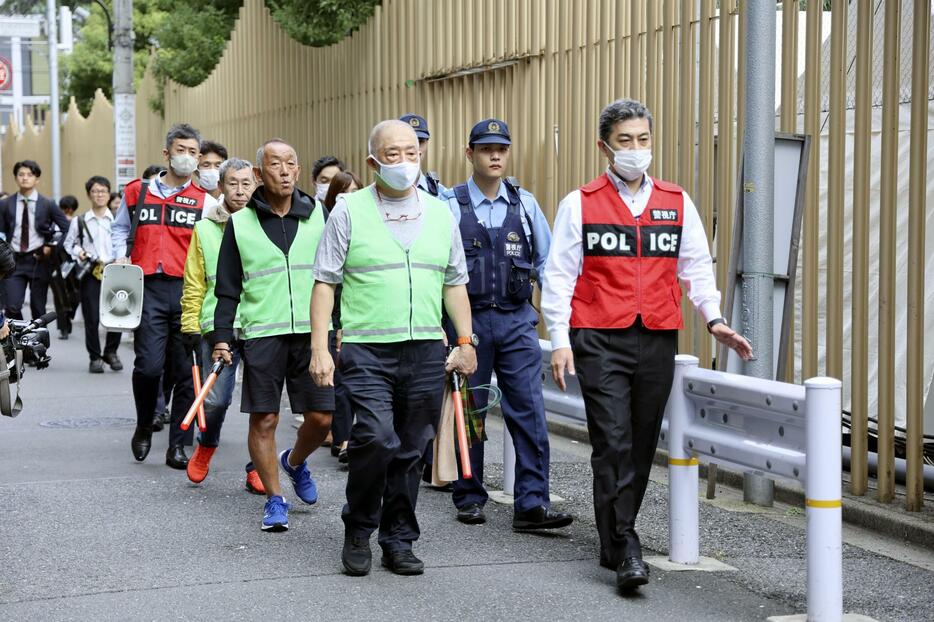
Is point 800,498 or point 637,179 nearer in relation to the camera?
point 637,179

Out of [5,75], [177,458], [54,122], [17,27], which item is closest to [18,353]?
[177,458]

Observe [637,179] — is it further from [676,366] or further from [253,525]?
[253,525]

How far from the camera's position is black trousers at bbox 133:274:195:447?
9.19 m

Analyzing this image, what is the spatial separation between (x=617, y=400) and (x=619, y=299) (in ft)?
1.36

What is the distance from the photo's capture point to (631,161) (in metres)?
5.97

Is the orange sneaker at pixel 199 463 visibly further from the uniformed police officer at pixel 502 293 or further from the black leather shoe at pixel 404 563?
the black leather shoe at pixel 404 563

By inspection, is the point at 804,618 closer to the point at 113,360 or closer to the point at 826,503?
the point at 826,503

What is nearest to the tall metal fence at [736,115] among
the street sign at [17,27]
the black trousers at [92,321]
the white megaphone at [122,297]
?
the white megaphone at [122,297]

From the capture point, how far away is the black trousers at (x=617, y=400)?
236 inches

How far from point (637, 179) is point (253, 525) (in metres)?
2.63

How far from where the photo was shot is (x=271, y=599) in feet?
18.8

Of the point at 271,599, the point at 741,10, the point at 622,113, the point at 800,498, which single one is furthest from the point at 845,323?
the point at 271,599

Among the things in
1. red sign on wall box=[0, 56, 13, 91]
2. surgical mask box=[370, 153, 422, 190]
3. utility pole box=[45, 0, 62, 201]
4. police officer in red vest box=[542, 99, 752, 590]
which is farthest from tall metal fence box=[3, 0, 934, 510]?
red sign on wall box=[0, 56, 13, 91]

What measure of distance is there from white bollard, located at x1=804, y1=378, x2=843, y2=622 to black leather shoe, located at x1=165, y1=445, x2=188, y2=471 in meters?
4.66
